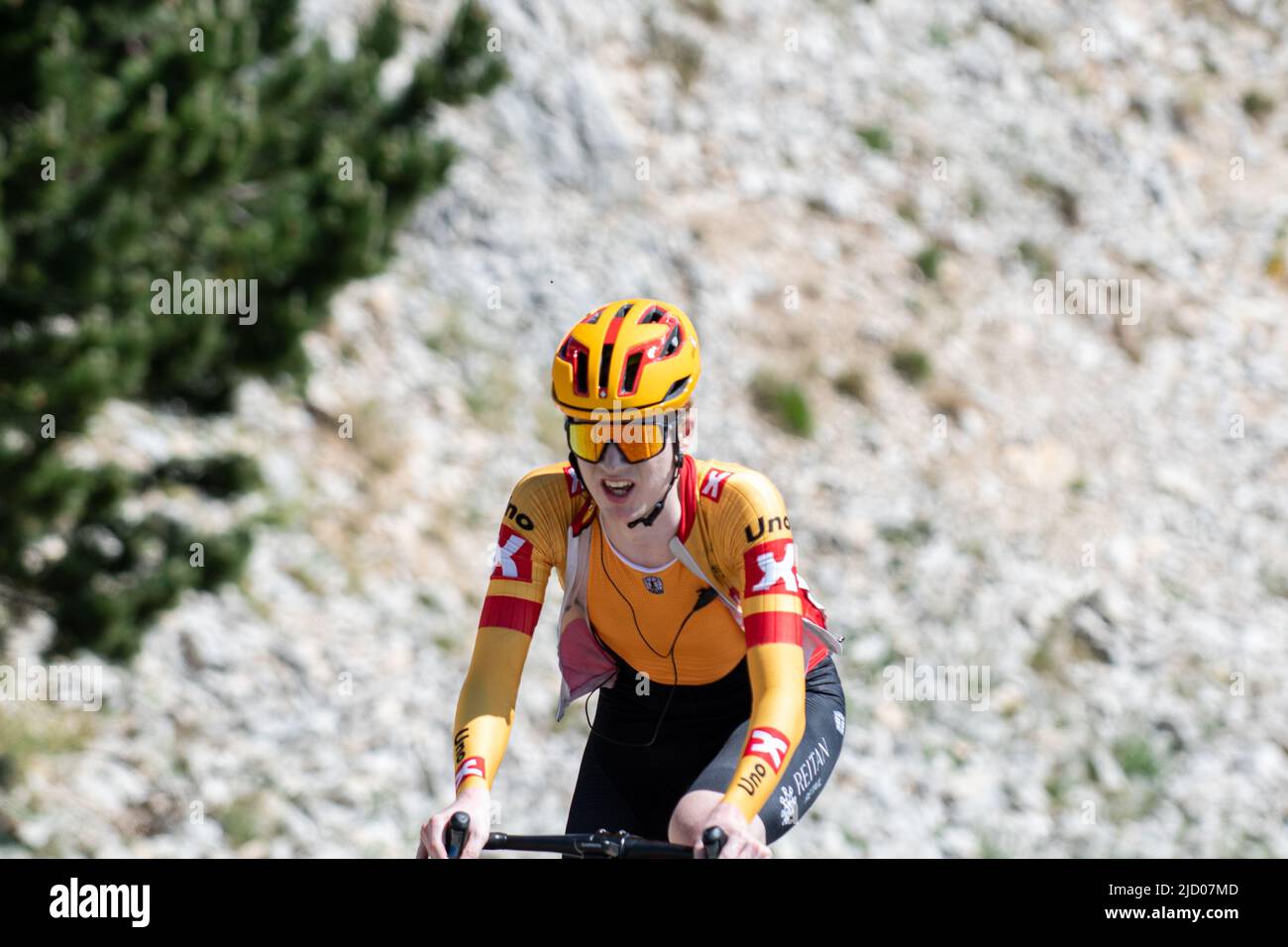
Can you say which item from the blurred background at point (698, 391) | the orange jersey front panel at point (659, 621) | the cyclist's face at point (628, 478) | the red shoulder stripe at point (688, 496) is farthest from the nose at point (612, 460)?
the blurred background at point (698, 391)

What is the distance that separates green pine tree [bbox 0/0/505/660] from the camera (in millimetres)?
8938

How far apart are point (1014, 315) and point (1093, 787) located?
6965 mm

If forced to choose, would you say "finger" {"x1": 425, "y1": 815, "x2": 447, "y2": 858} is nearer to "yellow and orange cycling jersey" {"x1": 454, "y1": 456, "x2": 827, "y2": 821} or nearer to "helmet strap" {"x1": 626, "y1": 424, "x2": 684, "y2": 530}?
"yellow and orange cycling jersey" {"x1": 454, "y1": 456, "x2": 827, "y2": 821}

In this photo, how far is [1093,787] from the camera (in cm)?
1598

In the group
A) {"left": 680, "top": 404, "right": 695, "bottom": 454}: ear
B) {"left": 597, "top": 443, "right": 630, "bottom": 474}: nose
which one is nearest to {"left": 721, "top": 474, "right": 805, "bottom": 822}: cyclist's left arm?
{"left": 680, "top": 404, "right": 695, "bottom": 454}: ear

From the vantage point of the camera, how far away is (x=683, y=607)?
16.0 feet

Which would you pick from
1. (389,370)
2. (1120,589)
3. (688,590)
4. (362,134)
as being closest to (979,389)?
(1120,589)

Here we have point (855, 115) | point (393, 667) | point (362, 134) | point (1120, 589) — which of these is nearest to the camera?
point (362, 134)

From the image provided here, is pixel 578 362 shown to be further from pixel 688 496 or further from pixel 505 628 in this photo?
pixel 505 628

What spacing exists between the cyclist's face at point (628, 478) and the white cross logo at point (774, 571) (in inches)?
14.4

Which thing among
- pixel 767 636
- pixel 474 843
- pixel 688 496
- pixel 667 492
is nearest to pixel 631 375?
pixel 667 492

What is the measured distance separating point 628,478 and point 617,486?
1.8 inches
